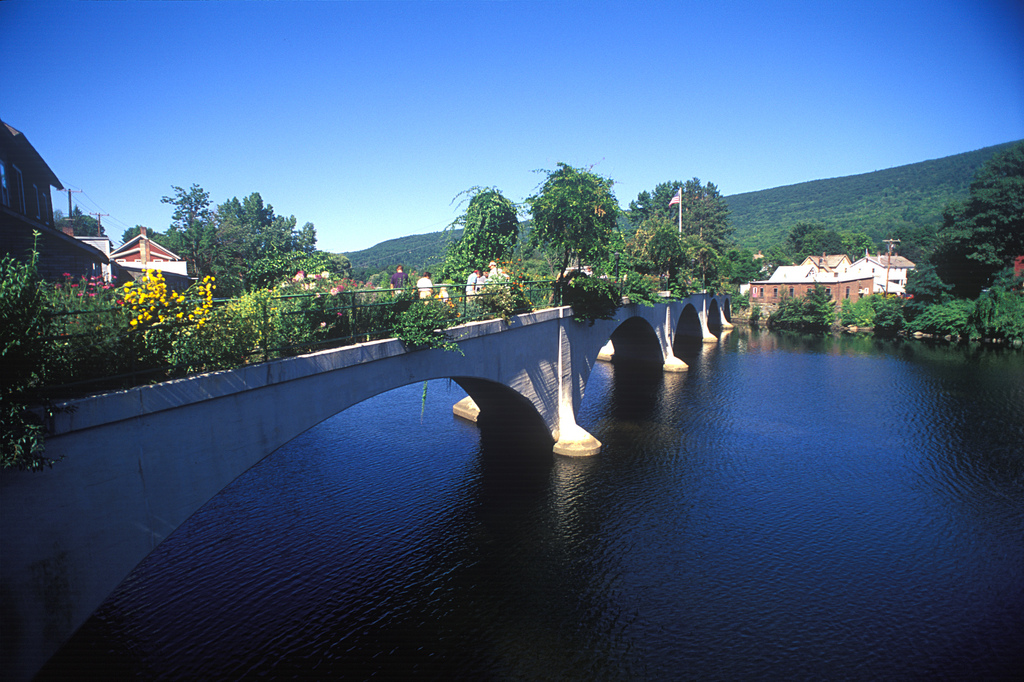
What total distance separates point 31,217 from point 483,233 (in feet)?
55.9

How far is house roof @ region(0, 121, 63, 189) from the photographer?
23.3 metres

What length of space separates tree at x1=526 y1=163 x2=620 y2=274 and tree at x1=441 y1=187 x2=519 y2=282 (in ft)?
4.00

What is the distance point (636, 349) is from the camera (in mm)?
50125

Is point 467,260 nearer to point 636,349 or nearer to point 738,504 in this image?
point 738,504

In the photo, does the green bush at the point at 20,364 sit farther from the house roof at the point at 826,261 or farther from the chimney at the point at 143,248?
the house roof at the point at 826,261

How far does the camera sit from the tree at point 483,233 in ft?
81.8

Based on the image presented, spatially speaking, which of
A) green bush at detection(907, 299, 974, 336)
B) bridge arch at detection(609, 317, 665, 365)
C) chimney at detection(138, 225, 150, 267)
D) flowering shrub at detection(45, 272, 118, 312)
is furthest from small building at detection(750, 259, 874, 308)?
flowering shrub at detection(45, 272, 118, 312)

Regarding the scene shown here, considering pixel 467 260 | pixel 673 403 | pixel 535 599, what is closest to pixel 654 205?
pixel 673 403

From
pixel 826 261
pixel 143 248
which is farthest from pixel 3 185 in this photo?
pixel 826 261

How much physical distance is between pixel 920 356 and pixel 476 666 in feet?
185

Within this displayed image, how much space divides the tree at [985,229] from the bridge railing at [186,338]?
7098 centimetres

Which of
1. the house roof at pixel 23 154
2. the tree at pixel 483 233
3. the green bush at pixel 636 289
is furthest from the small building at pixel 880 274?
the house roof at pixel 23 154

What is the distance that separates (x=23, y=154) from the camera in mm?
26250

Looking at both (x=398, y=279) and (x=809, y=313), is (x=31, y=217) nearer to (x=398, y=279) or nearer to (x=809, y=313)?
(x=398, y=279)
